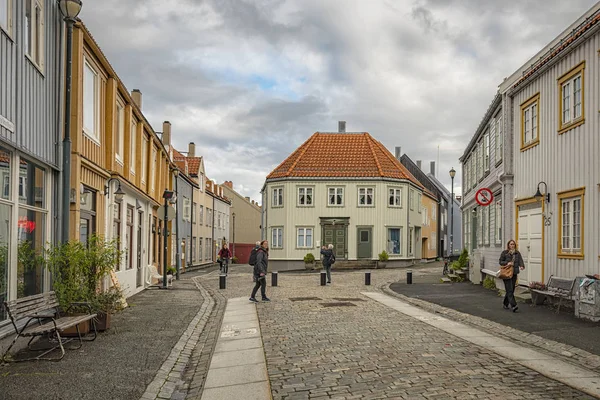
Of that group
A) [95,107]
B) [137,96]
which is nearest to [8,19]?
[95,107]

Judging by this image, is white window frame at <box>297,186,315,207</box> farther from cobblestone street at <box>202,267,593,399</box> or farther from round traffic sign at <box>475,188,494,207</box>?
cobblestone street at <box>202,267,593,399</box>

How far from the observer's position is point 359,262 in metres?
41.6

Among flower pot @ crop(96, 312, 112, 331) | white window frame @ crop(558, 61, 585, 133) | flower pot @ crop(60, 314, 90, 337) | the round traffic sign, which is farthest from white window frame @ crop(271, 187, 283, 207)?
flower pot @ crop(60, 314, 90, 337)

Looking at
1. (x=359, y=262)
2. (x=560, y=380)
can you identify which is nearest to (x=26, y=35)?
(x=560, y=380)

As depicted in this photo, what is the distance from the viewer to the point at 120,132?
704 inches

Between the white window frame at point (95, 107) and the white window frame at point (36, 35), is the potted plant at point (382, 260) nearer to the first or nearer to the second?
the white window frame at point (95, 107)

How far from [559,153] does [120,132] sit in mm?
11181

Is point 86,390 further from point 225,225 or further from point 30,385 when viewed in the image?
point 225,225

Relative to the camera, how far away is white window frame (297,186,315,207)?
140 ft

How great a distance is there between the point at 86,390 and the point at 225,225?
59.8 meters

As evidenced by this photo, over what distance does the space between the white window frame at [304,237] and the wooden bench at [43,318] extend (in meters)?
31.5

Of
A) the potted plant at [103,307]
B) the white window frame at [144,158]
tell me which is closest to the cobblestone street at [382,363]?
the potted plant at [103,307]

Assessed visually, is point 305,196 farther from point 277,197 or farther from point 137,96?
point 137,96

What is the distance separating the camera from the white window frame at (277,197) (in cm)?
4328
